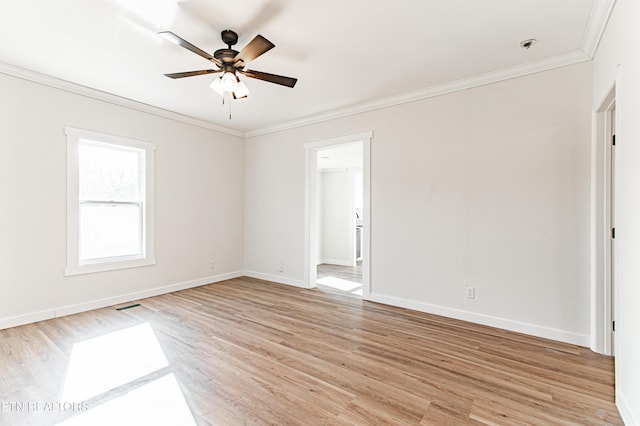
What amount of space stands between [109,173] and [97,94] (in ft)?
3.32

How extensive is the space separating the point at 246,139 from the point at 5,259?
3.74 metres

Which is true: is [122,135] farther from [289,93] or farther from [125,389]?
[125,389]

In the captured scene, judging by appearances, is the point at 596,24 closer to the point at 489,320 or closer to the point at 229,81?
the point at 489,320

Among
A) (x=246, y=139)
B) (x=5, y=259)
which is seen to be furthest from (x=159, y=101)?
(x=5, y=259)

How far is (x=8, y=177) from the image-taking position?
10.2 feet

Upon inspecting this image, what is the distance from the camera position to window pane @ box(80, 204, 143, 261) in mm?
3787

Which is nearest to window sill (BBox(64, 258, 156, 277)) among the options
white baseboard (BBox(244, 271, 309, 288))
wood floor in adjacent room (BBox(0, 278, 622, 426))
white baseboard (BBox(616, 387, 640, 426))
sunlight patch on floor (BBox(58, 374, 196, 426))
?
wood floor in adjacent room (BBox(0, 278, 622, 426))

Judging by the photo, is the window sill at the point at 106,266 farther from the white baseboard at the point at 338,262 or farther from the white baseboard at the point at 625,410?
the white baseboard at the point at 625,410

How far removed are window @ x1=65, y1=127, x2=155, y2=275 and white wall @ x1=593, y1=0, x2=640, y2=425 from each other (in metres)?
5.03

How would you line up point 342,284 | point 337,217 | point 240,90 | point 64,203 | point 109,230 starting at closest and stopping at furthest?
1. point 240,90
2. point 64,203
3. point 109,230
4. point 342,284
5. point 337,217

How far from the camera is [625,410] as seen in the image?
1729 millimetres

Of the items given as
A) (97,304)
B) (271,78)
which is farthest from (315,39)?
(97,304)

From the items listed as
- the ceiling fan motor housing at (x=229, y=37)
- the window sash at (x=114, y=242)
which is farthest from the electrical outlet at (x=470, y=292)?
the window sash at (x=114, y=242)

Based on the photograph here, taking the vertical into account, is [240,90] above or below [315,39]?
below
